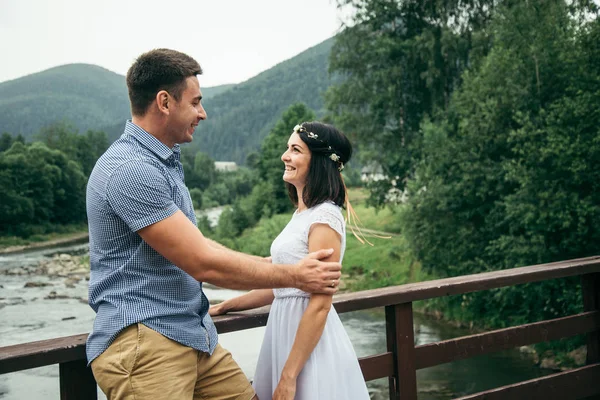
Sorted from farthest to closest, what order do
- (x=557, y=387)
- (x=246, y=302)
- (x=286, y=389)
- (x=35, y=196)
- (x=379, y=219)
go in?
(x=35, y=196)
(x=379, y=219)
(x=557, y=387)
(x=246, y=302)
(x=286, y=389)

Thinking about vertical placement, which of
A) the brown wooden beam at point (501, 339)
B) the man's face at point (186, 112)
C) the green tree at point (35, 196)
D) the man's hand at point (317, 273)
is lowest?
the green tree at point (35, 196)

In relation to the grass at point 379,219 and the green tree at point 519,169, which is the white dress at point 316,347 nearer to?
the green tree at point 519,169

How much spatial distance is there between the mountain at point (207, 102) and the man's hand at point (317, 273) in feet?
152

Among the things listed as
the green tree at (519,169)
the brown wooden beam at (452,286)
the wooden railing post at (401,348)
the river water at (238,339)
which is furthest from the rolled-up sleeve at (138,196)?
the green tree at (519,169)

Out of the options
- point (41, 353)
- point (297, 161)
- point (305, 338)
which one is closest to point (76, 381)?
point (41, 353)

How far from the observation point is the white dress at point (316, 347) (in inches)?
83.0

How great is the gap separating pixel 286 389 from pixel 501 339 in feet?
4.91

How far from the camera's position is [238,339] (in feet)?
53.3

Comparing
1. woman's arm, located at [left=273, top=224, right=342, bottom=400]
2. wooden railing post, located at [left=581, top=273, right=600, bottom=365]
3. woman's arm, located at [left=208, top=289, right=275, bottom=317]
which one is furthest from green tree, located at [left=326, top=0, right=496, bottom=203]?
woman's arm, located at [left=273, top=224, right=342, bottom=400]

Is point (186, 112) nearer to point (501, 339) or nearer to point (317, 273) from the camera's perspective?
point (317, 273)

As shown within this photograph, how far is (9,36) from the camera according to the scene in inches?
2057

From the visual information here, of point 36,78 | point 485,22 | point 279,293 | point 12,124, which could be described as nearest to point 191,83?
point 279,293

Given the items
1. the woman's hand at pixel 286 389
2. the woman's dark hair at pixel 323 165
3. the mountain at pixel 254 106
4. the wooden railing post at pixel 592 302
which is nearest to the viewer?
the woman's hand at pixel 286 389

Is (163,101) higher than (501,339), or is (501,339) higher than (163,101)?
(163,101)
